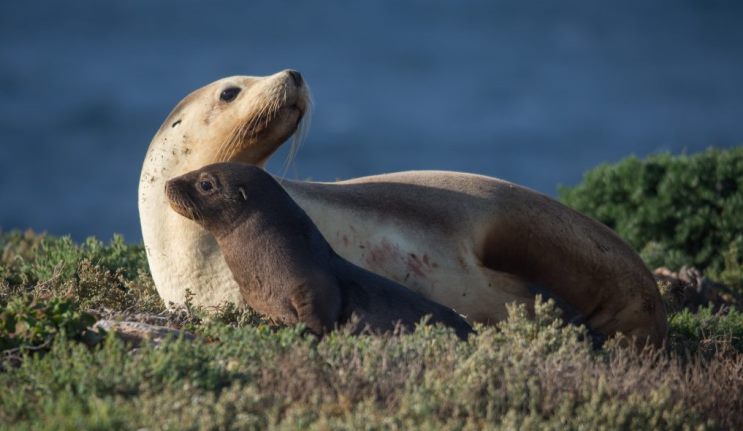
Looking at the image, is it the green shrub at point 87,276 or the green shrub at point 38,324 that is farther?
the green shrub at point 87,276

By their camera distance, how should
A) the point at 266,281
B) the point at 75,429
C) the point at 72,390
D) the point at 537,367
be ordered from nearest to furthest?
the point at 75,429 → the point at 72,390 → the point at 537,367 → the point at 266,281

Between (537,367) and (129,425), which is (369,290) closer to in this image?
(537,367)

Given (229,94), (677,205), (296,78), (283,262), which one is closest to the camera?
(283,262)

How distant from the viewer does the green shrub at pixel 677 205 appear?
1406 centimetres

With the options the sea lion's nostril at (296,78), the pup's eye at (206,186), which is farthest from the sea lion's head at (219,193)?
the sea lion's nostril at (296,78)

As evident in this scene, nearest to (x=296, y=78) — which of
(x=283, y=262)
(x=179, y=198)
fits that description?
(x=179, y=198)

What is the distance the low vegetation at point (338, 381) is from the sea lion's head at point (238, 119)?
1.54 m

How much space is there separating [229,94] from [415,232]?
4.75ft

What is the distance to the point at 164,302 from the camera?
28.5ft

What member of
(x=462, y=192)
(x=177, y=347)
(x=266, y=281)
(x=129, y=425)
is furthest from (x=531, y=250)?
(x=129, y=425)

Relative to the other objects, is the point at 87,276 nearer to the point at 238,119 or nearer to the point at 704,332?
the point at 238,119

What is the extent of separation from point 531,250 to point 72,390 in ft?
13.0

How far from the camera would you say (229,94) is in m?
8.84

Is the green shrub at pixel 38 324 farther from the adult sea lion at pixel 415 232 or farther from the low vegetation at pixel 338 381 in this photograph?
the adult sea lion at pixel 415 232
